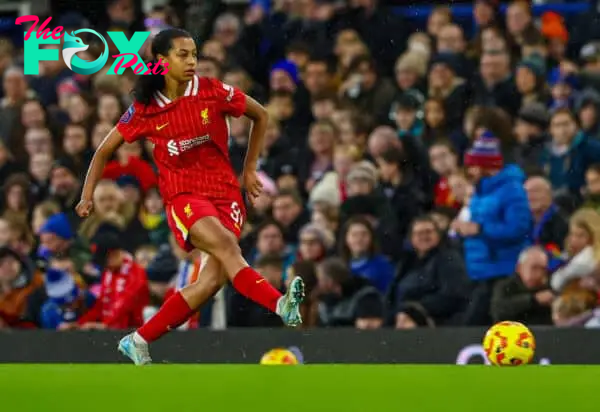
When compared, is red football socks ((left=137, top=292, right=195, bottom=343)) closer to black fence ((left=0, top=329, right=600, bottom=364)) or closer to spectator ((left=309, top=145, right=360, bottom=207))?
black fence ((left=0, top=329, right=600, bottom=364))

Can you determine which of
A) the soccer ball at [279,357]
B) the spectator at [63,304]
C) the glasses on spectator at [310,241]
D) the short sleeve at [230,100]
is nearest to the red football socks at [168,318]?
the short sleeve at [230,100]

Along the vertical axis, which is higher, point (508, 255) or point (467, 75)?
point (467, 75)

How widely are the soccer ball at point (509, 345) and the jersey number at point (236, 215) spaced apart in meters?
1.54

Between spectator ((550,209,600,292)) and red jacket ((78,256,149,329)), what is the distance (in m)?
3.25

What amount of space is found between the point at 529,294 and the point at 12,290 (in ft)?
14.3

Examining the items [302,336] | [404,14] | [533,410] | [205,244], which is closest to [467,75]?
[404,14]

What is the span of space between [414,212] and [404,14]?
11.6 ft

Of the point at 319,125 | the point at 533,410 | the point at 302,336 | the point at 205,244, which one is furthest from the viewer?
the point at 319,125

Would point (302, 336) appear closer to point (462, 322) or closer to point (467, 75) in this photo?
point (462, 322)

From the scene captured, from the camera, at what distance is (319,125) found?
13.4m

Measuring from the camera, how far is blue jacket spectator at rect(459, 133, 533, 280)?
11.5 m

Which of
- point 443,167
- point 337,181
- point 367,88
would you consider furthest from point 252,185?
point 367,88

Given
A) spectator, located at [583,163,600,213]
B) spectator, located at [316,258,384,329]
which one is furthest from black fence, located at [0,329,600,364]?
spectator, located at [583,163,600,213]

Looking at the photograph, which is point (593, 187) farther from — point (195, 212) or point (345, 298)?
point (195, 212)
